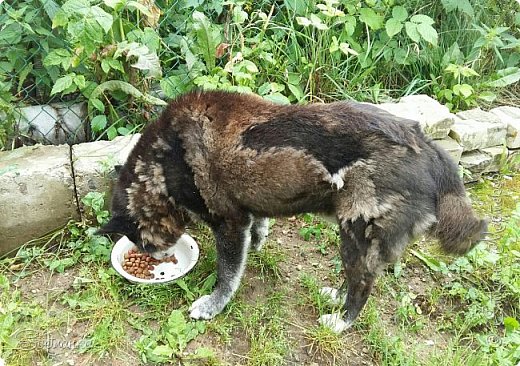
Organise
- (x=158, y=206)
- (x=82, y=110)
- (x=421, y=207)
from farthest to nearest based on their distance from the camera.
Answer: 1. (x=82, y=110)
2. (x=158, y=206)
3. (x=421, y=207)

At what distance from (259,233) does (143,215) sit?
2.60ft

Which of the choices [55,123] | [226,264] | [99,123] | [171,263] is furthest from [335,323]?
[55,123]

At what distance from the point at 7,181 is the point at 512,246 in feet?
10.5

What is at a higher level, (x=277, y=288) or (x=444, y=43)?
(x=444, y=43)

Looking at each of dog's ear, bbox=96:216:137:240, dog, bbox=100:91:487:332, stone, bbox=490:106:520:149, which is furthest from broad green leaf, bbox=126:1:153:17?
stone, bbox=490:106:520:149

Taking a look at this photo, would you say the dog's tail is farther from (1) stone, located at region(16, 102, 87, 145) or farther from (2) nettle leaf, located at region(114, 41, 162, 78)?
(1) stone, located at region(16, 102, 87, 145)

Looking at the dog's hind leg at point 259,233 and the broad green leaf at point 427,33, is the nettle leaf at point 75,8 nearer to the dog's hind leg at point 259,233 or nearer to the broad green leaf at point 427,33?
the dog's hind leg at point 259,233

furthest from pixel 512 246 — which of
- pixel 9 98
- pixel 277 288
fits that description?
pixel 9 98

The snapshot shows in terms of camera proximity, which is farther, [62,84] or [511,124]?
[511,124]

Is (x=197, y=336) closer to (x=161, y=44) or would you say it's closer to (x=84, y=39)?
(x=84, y=39)

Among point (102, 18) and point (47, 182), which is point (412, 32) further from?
point (47, 182)

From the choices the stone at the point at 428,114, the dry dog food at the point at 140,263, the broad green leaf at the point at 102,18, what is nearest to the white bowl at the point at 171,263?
the dry dog food at the point at 140,263

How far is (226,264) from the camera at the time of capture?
11.2ft

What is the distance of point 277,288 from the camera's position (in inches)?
143
